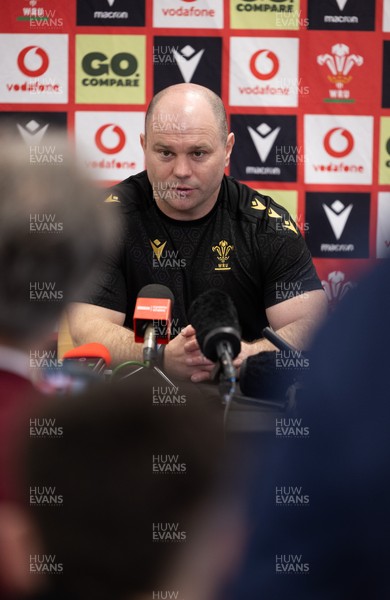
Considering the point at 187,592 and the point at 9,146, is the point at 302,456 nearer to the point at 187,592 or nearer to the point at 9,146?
the point at 187,592

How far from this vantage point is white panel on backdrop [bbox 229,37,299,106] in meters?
3.14

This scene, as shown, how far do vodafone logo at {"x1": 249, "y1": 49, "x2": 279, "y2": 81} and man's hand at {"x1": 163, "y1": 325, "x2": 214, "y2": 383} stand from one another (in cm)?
163

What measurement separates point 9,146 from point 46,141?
0.37ft

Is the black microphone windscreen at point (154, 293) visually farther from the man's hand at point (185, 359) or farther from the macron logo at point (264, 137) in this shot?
the macron logo at point (264, 137)

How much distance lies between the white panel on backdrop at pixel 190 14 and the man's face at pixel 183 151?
0.94 metres

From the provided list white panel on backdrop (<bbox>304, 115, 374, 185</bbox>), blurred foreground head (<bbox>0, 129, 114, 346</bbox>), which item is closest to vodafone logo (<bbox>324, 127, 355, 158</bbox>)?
white panel on backdrop (<bbox>304, 115, 374, 185</bbox>)

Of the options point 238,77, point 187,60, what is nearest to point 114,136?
point 187,60

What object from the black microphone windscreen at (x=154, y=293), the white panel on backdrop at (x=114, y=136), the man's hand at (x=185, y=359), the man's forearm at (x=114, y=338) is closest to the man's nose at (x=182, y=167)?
the man's forearm at (x=114, y=338)

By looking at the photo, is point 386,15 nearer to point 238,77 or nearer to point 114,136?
point 238,77

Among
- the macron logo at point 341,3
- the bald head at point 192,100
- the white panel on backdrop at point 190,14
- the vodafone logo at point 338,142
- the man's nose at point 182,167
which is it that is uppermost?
the macron logo at point 341,3

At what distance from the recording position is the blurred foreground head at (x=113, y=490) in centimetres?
69

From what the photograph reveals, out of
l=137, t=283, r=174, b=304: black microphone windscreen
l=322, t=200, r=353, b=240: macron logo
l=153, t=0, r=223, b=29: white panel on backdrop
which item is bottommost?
l=137, t=283, r=174, b=304: black microphone windscreen

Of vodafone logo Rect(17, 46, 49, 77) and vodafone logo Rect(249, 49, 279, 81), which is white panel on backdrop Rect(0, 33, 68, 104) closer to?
vodafone logo Rect(17, 46, 49, 77)

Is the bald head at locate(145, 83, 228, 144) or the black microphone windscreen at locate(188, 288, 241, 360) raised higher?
the bald head at locate(145, 83, 228, 144)
